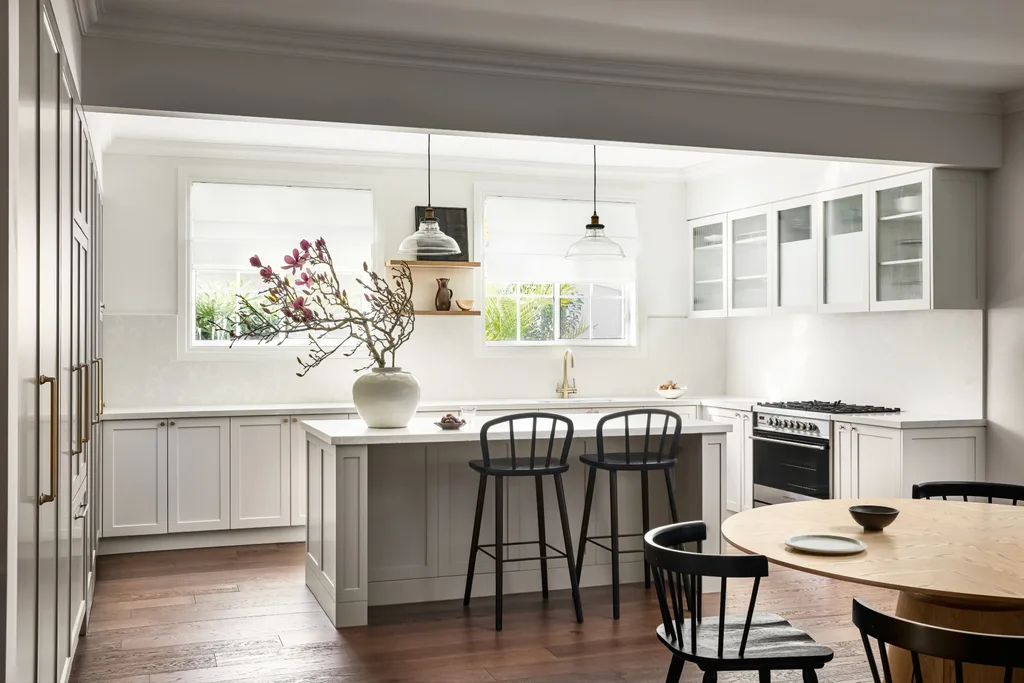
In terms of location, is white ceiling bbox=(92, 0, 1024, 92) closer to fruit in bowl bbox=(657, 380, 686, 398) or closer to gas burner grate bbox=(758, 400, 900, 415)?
gas burner grate bbox=(758, 400, 900, 415)

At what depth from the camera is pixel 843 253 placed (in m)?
6.16

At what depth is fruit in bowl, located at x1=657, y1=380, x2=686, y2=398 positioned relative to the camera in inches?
291

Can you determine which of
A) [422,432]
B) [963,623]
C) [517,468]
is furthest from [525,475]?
[963,623]

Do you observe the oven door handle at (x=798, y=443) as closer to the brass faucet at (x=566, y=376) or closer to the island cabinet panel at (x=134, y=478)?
the brass faucet at (x=566, y=376)

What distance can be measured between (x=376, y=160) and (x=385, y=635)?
12.6 feet

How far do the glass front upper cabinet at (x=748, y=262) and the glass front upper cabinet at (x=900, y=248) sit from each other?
3.49 ft

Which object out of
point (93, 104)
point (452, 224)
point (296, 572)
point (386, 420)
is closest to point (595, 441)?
point (386, 420)

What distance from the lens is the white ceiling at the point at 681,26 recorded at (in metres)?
3.82

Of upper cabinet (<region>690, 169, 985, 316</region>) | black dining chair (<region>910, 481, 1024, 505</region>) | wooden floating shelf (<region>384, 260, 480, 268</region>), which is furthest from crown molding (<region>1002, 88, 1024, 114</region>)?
wooden floating shelf (<region>384, 260, 480, 268</region>)

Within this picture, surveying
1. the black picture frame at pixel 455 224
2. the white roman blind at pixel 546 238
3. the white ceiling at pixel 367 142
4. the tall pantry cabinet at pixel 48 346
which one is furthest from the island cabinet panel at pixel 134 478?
the white roman blind at pixel 546 238

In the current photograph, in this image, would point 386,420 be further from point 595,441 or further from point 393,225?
point 393,225

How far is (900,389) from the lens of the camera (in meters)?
6.23

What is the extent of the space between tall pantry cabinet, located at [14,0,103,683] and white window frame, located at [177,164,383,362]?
2.87 metres

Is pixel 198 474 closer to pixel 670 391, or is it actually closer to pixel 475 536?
pixel 475 536
